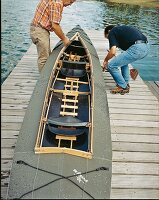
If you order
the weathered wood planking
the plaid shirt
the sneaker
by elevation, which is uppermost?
the plaid shirt

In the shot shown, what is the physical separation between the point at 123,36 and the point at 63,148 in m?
A: 4.51

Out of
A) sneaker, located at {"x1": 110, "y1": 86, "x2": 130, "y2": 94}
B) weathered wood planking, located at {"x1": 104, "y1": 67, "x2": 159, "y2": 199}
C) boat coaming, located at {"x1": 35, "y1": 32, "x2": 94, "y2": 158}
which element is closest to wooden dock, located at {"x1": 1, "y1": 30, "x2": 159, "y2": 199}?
weathered wood planking, located at {"x1": 104, "y1": 67, "x2": 159, "y2": 199}

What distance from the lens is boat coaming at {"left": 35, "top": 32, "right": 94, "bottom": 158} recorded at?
538 cm

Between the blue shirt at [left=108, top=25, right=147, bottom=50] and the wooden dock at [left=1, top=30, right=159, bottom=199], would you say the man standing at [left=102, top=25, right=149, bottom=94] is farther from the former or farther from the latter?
the wooden dock at [left=1, top=30, right=159, bottom=199]

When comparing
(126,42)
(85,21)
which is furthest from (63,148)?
(85,21)

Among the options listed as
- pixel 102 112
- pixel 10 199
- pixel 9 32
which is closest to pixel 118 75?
pixel 102 112

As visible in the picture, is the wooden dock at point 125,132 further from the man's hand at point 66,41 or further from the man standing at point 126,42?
the man's hand at point 66,41

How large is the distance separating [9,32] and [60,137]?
63.0 feet

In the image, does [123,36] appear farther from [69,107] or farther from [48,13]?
[69,107]

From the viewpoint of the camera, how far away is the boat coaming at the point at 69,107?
538 cm

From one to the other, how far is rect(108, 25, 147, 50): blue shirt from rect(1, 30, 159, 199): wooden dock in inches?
69.9

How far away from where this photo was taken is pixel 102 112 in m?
6.44

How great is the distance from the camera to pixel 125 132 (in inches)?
287

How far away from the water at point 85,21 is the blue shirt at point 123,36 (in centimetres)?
692
